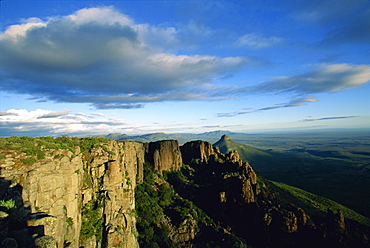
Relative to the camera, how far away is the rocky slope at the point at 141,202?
18484mm

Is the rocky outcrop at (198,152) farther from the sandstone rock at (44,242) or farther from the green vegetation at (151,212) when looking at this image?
the sandstone rock at (44,242)

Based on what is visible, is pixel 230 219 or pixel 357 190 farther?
pixel 357 190

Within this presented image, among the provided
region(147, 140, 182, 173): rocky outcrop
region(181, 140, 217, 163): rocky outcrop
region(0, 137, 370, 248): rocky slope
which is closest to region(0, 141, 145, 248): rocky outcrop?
region(0, 137, 370, 248): rocky slope

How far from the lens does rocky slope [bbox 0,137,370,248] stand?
18484 millimetres

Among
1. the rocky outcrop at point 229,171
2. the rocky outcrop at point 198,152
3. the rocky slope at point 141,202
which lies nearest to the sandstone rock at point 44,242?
the rocky slope at point 141,202

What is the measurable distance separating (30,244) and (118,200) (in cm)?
3301

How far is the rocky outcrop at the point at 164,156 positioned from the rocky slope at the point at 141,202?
421 millimetres

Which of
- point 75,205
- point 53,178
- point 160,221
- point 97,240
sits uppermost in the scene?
point 53,178

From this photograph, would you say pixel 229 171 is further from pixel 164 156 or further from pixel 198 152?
pixel 164 156

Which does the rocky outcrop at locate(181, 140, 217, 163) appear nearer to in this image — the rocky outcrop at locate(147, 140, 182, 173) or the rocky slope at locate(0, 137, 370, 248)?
the rocky slope at locate(0, 137, 370, 248)

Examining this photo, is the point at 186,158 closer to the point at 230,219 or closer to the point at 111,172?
the point at 230,219

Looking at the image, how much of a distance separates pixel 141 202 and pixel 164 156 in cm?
2543

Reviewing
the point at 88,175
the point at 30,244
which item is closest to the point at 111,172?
the point at 88,175

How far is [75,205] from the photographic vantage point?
26953 mm
